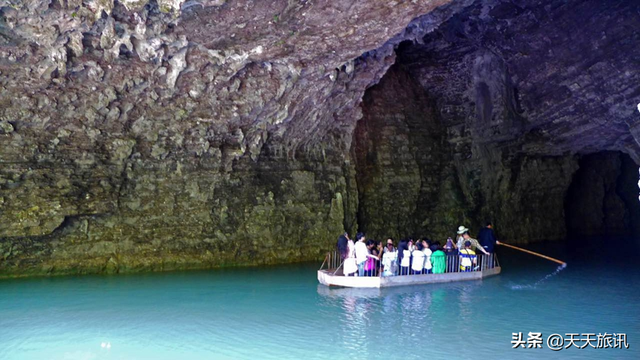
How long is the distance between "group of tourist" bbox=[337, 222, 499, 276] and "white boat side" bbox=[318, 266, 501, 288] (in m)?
0.22

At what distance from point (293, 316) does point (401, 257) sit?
14.4 ft

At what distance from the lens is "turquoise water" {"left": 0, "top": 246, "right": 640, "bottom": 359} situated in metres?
8.26

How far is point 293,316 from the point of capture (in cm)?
1038

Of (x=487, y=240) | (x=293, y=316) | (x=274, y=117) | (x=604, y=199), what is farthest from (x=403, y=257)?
(x=604, y=199)

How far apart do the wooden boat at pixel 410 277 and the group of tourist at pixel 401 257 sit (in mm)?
190

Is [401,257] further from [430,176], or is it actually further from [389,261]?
[430,176]

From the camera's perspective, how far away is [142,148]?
15.2m

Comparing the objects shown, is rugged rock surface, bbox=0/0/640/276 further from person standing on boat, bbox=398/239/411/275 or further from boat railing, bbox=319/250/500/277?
person standing on boat, bbox=398/239/411/275

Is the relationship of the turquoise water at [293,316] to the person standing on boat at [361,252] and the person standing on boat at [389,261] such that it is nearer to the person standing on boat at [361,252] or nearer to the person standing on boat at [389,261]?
the person standing on boat at [389,261]

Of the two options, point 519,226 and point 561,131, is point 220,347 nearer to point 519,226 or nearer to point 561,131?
point 561,131

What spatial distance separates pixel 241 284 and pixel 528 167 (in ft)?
48.0

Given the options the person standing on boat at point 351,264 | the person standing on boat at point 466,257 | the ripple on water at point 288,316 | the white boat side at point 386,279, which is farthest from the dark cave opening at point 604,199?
the person standing on boat at point 351,264

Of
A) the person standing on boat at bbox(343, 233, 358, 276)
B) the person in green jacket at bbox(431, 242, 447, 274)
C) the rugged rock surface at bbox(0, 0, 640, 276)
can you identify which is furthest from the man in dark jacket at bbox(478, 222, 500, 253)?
the rugged rock surface at bbox(0, 0, 640, 276)

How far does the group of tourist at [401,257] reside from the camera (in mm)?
13477
